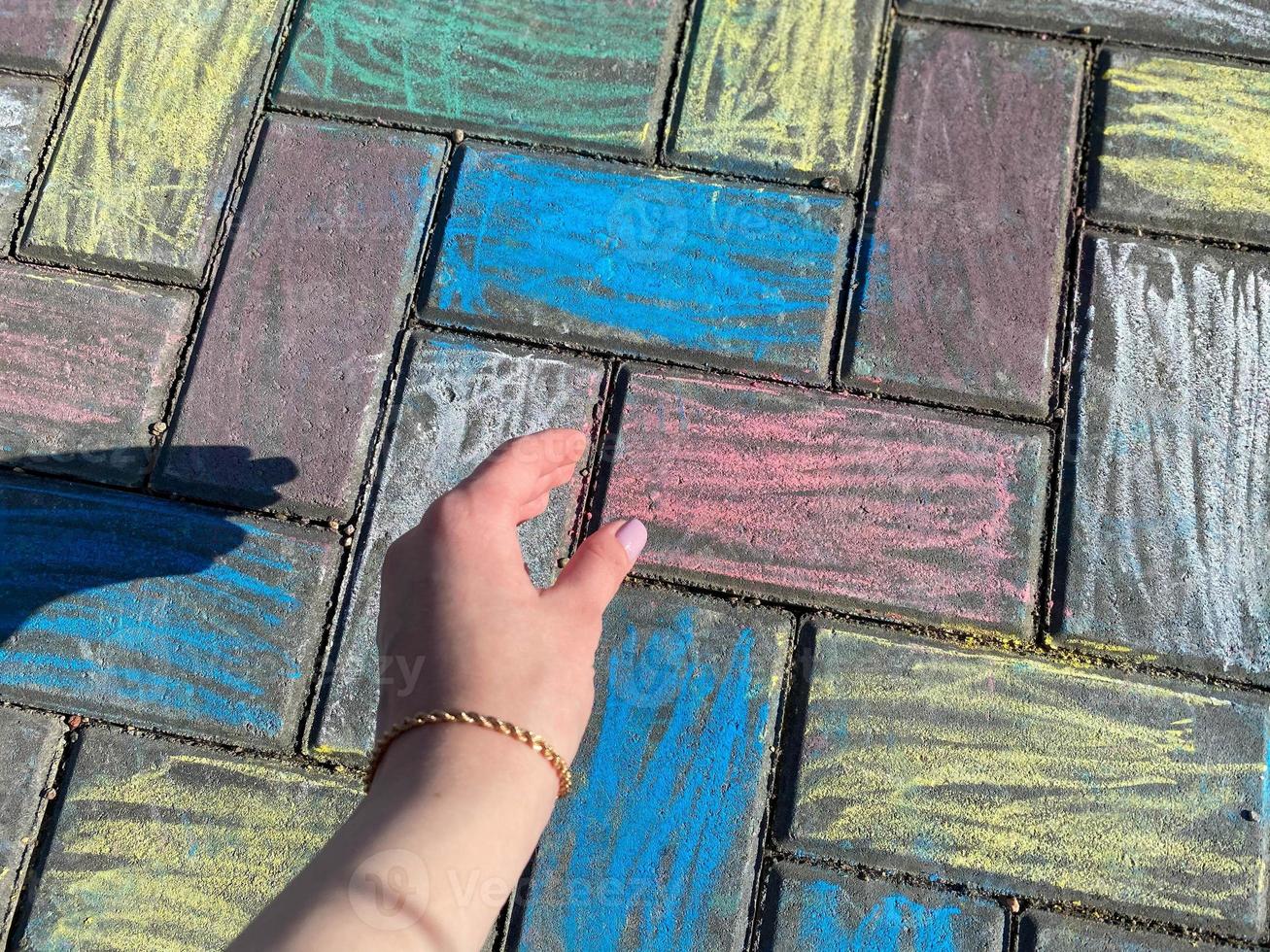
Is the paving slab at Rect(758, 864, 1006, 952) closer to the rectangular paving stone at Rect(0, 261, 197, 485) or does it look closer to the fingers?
the fingers

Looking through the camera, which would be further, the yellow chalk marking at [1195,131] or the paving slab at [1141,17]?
the paving slab at [1141,17]

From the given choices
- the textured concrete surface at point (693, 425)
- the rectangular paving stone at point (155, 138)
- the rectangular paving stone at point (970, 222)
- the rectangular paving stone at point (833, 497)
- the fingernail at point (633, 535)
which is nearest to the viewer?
the fingernail at point (633, 535)

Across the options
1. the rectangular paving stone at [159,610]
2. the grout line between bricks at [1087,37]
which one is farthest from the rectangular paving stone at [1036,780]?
the grout line between bricks at [1087,37]

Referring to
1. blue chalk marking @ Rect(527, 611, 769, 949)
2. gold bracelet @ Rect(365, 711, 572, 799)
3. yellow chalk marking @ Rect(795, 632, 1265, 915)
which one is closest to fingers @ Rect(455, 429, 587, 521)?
gold bracelet @ Rect(365, 711, 572, 799)

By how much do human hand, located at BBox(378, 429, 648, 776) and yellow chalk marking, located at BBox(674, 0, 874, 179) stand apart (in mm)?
1123

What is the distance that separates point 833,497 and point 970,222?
0.74 meters

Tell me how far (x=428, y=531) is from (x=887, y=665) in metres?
1.05

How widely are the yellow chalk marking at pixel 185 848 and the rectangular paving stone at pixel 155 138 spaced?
3.77 ft

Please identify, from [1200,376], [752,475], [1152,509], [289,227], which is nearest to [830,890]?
[752,475]

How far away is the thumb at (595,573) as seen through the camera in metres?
1.74

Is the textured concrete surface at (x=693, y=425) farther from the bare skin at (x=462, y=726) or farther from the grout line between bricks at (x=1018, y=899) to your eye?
the bare skin at (x=462, y=726)

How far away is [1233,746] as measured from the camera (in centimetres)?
213

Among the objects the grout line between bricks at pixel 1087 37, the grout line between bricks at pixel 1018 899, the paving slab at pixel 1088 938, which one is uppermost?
the grout line between bricks at pixel 1087 37

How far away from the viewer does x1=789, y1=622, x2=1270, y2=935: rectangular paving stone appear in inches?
81.7
